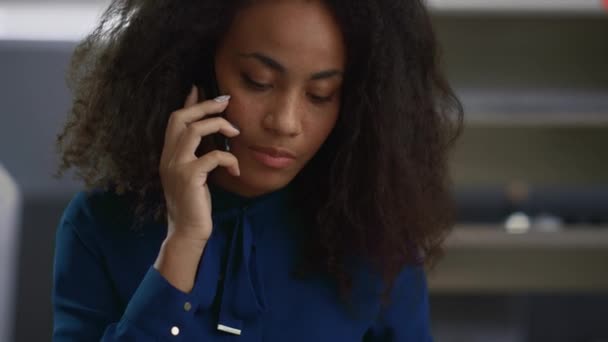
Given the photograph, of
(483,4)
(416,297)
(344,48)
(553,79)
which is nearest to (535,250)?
(553,79)

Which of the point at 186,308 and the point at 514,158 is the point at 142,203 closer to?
the point at 186,308

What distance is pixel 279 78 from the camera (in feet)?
2.82

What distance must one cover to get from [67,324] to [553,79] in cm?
222

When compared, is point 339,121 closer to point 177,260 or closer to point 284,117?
point 284,117

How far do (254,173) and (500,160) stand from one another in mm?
2018

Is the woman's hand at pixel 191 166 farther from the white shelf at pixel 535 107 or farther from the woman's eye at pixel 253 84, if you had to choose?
the white shelf at pixel 535 107

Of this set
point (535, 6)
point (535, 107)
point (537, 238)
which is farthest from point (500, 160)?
point (535, 6)

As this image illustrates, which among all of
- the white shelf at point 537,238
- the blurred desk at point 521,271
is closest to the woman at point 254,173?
the white shelf at point 537,238

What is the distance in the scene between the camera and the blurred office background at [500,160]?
8.21ft

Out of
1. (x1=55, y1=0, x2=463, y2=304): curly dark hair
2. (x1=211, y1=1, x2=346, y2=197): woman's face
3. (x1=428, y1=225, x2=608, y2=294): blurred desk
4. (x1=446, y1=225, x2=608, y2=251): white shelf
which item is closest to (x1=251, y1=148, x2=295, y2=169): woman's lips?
(x1=211, y1=1, x2=346, y2=197): woman's face

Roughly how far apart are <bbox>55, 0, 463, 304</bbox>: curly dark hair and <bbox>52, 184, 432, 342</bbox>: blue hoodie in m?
0.03

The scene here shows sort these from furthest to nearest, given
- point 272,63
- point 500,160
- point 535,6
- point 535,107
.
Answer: point 500,160, point 535,107, point 535,6, point 272,63

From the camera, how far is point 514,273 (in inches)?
112

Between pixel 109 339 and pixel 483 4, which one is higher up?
pixel 483 4
